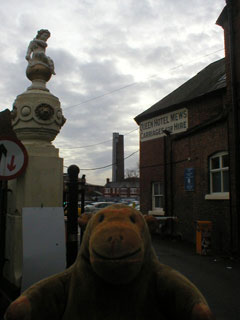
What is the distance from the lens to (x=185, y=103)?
48.6 ft

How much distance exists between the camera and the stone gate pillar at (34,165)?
15.3 feet

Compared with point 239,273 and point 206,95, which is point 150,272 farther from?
point 206,95

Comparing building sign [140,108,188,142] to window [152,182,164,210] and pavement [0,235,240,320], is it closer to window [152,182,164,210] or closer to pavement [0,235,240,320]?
window [152,182,164,210]

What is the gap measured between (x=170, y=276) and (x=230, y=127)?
8.84 metres

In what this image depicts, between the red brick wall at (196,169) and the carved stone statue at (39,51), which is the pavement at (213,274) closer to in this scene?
the red brick wall at (196,169)

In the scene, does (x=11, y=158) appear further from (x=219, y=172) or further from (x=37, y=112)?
(x=219, y=172)

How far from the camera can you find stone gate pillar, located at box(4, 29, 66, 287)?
4652mm

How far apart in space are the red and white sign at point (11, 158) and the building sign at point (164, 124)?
11223 millimetres

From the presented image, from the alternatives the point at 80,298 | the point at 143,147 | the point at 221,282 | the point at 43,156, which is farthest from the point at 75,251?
the point at 143,147

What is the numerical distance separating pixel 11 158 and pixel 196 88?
12.9 meters

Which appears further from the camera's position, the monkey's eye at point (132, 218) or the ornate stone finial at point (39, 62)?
the ornate stone finial at point (39, 62)

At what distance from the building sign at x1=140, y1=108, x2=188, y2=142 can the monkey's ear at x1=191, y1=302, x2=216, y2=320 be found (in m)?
13.3

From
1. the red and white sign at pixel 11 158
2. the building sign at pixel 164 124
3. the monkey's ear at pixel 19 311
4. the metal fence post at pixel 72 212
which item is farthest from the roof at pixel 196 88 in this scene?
the monkey's ear at pixel 19 311

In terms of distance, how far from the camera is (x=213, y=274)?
7.61 meters
